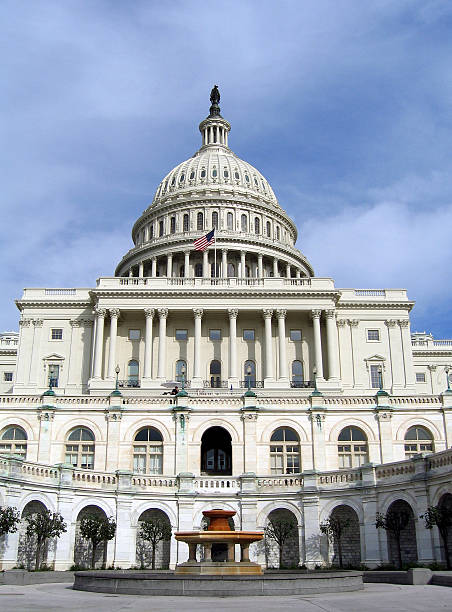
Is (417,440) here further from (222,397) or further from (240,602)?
(240,602)

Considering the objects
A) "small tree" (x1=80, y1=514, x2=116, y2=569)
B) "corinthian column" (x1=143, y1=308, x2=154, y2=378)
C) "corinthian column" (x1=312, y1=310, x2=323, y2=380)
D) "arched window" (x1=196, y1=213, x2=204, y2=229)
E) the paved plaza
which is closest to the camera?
the paved plaza

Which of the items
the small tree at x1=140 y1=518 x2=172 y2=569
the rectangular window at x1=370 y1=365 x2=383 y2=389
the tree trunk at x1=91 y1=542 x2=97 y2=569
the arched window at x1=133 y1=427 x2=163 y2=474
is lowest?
the tree trunk at x1=91 y1=542 x2=97 y2=569

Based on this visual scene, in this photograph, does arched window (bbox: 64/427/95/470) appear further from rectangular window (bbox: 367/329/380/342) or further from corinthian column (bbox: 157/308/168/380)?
rectangular window (bbox: 367/329/380/342)

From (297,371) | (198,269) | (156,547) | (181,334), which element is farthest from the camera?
(198,269)

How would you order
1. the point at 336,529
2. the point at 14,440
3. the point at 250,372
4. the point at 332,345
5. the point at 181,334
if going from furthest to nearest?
the point at 181,334 < the point at 332,345 < the point at 250,372 < the point at 14,440 < the point at 336,529

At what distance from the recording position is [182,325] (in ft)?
298

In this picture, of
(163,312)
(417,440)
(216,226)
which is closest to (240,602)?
(417,440)

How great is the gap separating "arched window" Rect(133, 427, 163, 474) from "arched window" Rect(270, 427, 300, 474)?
7980 mm

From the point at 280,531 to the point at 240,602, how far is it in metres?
21.3

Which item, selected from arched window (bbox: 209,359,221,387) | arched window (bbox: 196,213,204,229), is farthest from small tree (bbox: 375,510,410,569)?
arched window (bbox: 196,213,204,229)

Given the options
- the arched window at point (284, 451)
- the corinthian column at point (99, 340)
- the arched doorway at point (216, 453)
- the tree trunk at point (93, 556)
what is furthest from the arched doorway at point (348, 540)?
the corinthian column at point (99, 340)

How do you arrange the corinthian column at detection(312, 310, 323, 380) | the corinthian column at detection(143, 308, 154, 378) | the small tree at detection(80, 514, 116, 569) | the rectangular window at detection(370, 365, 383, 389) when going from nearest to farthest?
1. the small tree at detection(80, 514, 116, 569)
2. the corinthian column at detection(143, 308, 154, 378)
3. the corinthian column at detection(312, 310, 323, 380)
4. the rectangular window at detection(370, 365, 383, 389)

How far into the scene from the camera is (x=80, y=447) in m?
52.4

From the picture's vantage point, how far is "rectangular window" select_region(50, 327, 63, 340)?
90.8 meters
